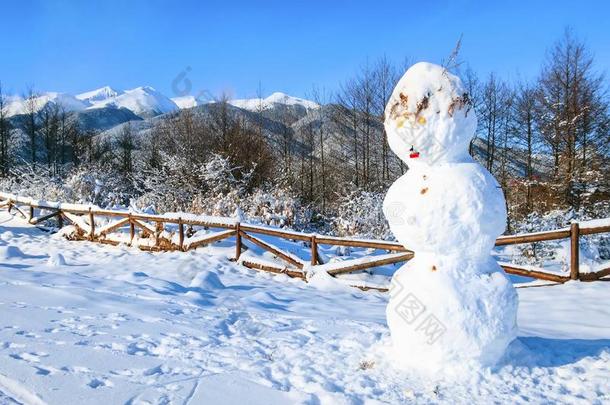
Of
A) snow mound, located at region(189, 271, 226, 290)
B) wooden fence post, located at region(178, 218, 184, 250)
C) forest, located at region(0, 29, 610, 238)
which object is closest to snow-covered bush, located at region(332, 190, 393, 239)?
forest, located at region(0, 29, 610, 238)

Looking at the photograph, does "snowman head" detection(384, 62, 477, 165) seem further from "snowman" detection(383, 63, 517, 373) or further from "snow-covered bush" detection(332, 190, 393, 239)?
"snow-covered bush" detection(332, 190, 393, 239)

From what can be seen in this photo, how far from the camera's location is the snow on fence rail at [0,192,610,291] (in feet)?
21.5

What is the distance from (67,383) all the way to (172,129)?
71.0 feet

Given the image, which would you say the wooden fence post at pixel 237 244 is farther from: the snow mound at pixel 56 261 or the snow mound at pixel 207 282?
the snow mound at pixel 56 261

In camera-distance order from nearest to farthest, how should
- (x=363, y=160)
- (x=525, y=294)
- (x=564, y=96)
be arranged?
1. (x=525, y=294)
2. (x=564, y=96)
3. (x=363, y=160)

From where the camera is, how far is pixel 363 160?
69.3 ft

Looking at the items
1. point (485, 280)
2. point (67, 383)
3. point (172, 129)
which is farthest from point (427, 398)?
point (172, 129)

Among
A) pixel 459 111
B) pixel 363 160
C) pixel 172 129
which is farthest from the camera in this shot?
pixel 172 129

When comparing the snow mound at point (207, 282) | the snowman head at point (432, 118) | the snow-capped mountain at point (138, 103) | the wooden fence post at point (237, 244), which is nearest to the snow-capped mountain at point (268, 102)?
the snow-capped mountain at point (138, 103)

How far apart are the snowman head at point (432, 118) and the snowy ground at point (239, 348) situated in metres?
1.80

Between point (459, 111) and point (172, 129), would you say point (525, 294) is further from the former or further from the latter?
point (172, 129)

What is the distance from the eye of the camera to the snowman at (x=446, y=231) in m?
3.28

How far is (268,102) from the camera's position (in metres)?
26.2

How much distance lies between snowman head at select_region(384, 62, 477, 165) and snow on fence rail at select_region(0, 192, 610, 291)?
4.05 metres
